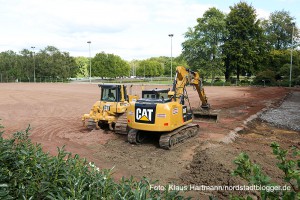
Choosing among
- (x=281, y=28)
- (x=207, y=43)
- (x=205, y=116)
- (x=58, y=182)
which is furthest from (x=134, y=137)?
(x=281, y=28)

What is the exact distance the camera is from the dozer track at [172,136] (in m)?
10.9

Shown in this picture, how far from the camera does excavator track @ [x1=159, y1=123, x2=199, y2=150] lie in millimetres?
10859

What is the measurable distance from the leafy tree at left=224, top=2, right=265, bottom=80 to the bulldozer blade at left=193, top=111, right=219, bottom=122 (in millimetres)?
39480

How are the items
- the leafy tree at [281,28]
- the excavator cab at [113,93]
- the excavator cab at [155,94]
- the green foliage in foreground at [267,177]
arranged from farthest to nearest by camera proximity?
the leafy tree at [281,28] < the excavator cab at [113,93] < the excavator cab at [155,94] < the green foliage in foreground at [267,177]

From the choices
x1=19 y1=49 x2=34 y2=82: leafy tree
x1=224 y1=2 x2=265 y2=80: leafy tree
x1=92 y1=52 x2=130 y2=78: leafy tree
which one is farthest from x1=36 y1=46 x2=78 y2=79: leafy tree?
x1=224 y1=2 x2=265 y2=80: leafy tree

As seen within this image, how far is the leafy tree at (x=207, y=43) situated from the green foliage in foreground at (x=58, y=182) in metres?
51.7

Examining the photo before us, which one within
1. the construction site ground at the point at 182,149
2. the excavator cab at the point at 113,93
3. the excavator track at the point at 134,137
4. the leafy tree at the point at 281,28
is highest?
the leafy tree at the point at 281,28

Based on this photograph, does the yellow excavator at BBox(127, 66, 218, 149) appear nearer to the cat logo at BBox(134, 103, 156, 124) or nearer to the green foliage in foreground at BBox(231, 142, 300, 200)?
the cat logo at BBox(134, 103, 156, 124)

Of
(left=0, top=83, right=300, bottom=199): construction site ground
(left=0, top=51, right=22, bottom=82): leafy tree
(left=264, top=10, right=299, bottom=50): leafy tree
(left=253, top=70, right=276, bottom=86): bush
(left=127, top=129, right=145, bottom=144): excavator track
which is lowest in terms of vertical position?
(left=0, top=83, right=300, bottom=199): construction site ground

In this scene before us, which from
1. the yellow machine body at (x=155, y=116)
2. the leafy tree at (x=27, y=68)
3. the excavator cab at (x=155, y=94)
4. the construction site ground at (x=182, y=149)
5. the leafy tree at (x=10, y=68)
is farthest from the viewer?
the leafy tree at (x=10, y=68)

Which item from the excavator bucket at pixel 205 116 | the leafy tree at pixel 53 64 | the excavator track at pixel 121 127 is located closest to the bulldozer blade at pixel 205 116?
the excavator bucket at pixel 205 116

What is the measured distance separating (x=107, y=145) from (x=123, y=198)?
9397mm

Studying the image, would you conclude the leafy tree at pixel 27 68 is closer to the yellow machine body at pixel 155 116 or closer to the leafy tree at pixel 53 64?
the leafy tree at pixel 53 64

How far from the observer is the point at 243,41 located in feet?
179
